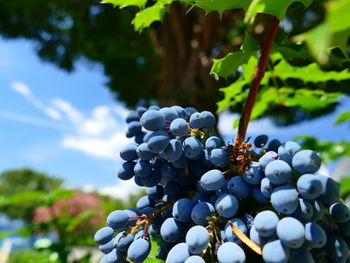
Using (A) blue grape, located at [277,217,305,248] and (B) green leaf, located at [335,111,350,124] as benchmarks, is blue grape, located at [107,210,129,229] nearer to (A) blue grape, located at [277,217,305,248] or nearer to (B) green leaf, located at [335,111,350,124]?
(A) blue grape, located at [277,217,305,248]

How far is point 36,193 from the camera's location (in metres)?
1.74

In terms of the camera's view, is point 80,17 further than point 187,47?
Yes

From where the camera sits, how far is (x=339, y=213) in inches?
14.2

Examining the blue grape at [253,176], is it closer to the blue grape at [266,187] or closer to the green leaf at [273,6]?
the blue grape at [266,187]

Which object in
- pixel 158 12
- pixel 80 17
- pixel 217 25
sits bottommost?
pixel 158 12

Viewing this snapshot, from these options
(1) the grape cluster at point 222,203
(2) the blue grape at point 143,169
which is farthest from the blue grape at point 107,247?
(2) the blue grape at point 143,169

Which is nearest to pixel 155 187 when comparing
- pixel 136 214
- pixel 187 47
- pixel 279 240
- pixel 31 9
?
pixel 136 214

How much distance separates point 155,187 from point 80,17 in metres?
3.28

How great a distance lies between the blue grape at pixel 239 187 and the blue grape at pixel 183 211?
0.05 metres

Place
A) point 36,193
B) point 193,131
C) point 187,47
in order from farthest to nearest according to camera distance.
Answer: point 187,47 < point 36,193 < point 193,131

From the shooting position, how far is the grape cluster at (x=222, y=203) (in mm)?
319

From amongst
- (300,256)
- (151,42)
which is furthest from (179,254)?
(151,42)

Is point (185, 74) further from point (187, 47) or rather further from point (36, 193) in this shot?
→ point (36, 193)

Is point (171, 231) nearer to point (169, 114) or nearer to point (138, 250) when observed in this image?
point (138, 250)
